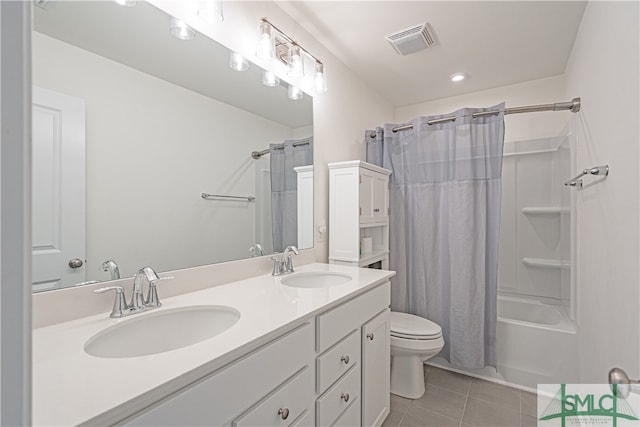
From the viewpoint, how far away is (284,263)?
168 centimetres

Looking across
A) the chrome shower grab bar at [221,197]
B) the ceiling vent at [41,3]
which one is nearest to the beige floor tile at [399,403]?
the chrome shower grab bar at [221,197]

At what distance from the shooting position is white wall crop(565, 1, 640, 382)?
1.06m

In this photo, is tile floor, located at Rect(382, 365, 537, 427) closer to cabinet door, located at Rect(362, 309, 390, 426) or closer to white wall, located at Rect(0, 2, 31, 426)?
cabinet door, located at Rect(362, 309, 390, 426)

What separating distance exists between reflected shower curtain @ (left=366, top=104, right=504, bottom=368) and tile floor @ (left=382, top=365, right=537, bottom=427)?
164mm

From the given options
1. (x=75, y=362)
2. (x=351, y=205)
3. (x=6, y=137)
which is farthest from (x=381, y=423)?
(x=6, y=137)

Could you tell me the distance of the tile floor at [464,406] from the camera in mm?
1735

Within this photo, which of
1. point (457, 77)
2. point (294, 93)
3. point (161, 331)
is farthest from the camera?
point (457, 77)

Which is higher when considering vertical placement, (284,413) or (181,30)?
(181,30)

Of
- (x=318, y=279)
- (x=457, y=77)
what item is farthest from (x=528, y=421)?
(x=457, y=77)

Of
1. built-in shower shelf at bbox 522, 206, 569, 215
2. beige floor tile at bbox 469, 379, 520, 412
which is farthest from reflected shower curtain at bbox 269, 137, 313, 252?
built-in shower shelf at bbox 522, 206, 569, 215

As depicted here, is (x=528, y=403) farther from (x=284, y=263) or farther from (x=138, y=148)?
(x=138, y=148)

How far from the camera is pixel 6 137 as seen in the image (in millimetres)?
263

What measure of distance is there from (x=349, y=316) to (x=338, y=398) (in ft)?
1.09

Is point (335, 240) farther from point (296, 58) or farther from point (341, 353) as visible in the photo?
point (296, 58)
